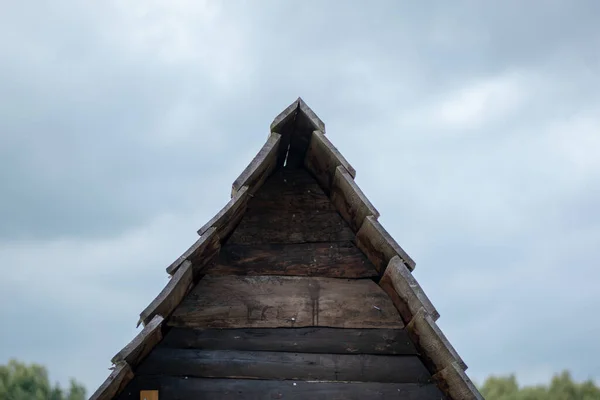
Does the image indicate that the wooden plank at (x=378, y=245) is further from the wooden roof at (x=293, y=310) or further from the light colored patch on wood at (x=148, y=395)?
the light colored patch on wood at (x=148, y=395)

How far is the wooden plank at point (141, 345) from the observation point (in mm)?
3609

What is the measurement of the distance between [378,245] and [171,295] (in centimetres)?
142

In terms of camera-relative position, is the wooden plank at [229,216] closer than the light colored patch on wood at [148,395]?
No

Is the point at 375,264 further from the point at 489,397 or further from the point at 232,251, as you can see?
the point at 489,397

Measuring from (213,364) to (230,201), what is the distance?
1063 mm

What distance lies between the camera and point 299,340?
13.7 ft

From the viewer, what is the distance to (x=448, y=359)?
12.6ft

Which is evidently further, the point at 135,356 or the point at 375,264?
the point at 375,264

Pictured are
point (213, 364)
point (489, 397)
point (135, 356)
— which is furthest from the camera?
point (489, 397)

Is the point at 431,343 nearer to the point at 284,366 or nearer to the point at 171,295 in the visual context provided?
the point at 284,366

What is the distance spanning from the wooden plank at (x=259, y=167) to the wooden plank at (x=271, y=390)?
1.27m

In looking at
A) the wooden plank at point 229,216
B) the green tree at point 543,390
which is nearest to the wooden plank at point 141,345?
the wooden plank at point 229,216

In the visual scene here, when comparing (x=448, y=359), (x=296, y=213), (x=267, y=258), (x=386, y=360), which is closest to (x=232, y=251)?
(x=267, y=258)

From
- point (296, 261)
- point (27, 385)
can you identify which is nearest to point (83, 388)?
point (27, 385)
